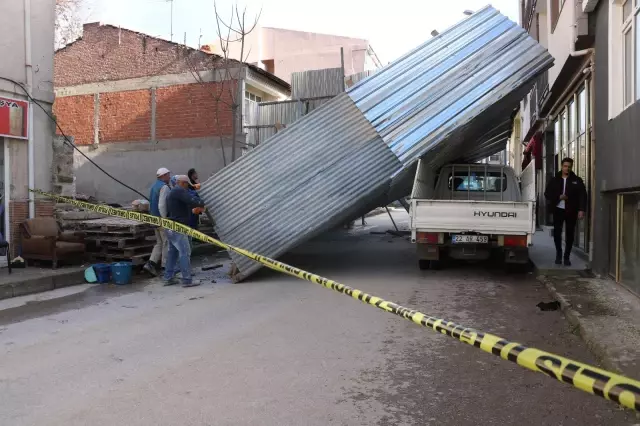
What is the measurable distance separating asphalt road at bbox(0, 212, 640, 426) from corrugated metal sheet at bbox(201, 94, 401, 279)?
4.86ft

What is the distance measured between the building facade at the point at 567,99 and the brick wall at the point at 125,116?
43.3 ft

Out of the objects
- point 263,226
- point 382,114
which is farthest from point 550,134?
point 263,226

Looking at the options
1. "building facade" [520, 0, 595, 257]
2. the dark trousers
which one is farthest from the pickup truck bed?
"building facade" [520, 0, 595, 257]

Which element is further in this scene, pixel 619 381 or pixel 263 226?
pixel 263 226

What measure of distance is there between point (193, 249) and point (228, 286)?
144 inches

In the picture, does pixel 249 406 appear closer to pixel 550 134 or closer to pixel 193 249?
pixel 193 249

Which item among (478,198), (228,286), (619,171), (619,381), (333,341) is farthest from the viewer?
(478,198)

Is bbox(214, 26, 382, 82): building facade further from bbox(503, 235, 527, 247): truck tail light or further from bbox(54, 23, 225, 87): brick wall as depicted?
bbox(503, 235, 527, 247): truck tail light

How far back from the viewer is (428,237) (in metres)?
9.32

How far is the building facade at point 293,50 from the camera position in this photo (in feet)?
113

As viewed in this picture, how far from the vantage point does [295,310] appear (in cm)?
678

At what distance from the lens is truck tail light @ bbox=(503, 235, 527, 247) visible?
888 cm

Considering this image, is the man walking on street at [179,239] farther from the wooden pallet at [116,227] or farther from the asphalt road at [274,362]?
Result: the wooden pallet at [116,227]

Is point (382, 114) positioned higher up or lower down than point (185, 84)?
lower down
